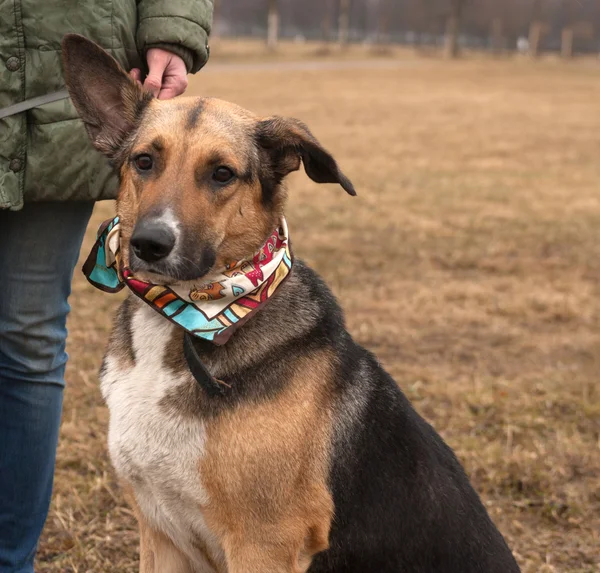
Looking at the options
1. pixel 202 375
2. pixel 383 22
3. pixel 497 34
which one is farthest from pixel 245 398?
pixel 383 22

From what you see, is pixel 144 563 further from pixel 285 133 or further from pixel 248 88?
pixel 248 88

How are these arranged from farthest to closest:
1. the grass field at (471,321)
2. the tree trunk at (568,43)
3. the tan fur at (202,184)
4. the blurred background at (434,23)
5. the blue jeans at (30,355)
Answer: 1. the blurred background at (434,23)
2. the tree trunk at (568,43)
3. the grass field at (471,321)
4. the blue jeans at (30,355)
5. the tan fur at (202,184)

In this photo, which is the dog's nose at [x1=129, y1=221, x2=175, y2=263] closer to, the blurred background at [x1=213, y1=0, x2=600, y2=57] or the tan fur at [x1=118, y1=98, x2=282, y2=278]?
the tan fur at [x1=118, y1=98, x2=282, y2=278]

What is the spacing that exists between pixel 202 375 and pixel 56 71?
0.97m

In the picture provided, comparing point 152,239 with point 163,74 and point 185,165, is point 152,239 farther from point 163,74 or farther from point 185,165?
point 163,74

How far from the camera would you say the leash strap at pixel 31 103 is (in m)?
2.42

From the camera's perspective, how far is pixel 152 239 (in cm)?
218

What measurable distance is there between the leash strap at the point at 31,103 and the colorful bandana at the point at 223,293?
524 millimetres

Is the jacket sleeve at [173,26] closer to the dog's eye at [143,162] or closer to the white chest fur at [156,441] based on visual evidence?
the dog's eye at [143,162]

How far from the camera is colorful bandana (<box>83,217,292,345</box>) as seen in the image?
7.73 ft

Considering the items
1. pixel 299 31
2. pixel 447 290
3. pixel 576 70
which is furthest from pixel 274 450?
pixel 299 31

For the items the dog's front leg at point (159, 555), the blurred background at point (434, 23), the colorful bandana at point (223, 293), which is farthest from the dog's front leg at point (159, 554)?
the blurred background at point (434, 23)

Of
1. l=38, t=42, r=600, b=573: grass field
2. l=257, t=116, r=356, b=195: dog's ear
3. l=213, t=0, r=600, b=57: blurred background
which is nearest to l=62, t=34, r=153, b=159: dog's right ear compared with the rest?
l=257, t=116, r=356, b=195: dog's ear

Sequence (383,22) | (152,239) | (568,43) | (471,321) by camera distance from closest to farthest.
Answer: (152,239), (471,321), (568,43), (383,22)
